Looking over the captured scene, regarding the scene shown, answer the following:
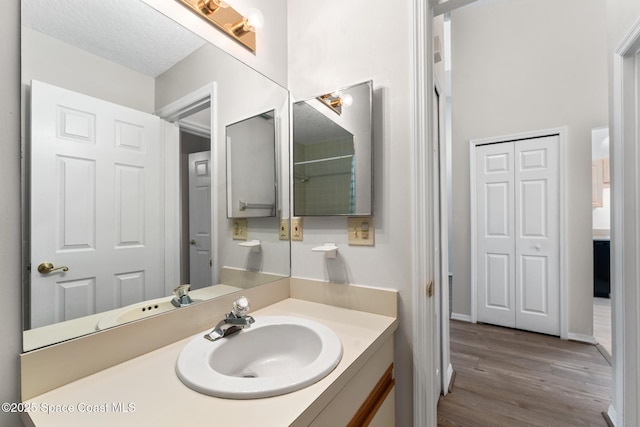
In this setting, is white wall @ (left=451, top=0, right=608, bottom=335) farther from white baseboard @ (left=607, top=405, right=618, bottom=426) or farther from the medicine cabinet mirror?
the medicine cabinet mirror

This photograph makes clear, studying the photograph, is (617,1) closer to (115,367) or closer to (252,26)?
(252,26)

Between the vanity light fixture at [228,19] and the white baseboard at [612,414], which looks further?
the white baseboard at [612,414]

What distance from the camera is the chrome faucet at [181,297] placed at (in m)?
0.92

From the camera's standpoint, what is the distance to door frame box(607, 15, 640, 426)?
1.38 m

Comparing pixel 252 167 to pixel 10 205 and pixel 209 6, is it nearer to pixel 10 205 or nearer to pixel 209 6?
pixel 209 6

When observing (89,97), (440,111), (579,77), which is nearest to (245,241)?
(89,97)

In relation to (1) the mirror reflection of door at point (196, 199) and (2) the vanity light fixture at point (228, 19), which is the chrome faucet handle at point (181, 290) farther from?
(2) the vanity light fixture at point (228, 19)

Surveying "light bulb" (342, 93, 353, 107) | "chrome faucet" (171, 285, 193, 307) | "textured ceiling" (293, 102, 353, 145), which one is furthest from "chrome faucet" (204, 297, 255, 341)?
"light bulb" (342, 93, 353, 107)

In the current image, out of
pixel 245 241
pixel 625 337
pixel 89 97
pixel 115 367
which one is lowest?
pixel 625 337

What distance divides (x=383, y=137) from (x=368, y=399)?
960mm

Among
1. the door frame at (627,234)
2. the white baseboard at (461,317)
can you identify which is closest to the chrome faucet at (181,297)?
the door frame at (627,234)

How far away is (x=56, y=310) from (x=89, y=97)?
557 millimetres

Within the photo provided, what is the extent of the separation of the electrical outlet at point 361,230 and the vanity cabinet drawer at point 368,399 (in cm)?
40

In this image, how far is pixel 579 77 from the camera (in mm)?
2662
